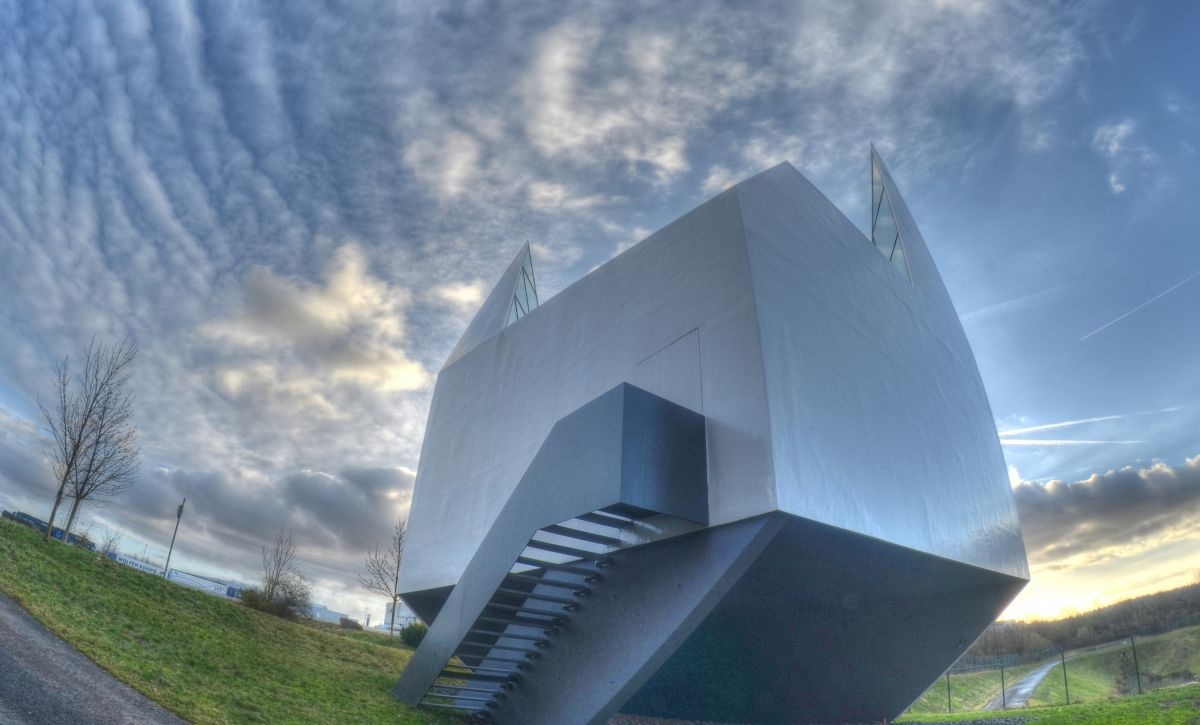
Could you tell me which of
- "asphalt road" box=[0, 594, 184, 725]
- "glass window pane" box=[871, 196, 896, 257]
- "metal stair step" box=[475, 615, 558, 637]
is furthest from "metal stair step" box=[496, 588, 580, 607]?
"glass window pane" box=[871, 196, 896, 257]

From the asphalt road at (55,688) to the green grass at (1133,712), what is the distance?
1663 cm

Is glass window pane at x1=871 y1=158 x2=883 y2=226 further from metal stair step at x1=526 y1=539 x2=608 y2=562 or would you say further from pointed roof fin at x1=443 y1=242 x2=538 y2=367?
metal stair step at x1=526 y1=539 x2=608 y2=562

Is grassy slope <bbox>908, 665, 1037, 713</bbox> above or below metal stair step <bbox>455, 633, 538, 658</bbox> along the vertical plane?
below

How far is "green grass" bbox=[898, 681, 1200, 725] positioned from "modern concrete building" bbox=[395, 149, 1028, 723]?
2.35 m

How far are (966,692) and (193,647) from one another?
31.0 m

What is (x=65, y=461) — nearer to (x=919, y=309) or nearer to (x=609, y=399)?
(x=609, y=399)

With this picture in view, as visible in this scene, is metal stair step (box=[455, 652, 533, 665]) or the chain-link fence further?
the chain-link fence

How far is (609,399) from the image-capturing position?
10.3 m

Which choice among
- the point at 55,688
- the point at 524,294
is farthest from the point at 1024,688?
the point at 55,688

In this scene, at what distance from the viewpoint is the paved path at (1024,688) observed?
26625 mm

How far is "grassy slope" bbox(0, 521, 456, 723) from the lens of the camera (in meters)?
10.6

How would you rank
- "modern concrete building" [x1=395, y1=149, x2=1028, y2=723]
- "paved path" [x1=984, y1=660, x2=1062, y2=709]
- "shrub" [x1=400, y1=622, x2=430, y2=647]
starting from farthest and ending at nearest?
"paved path" [x1=984, y1=660, x2=1062, y2=709] → "shrub" [x1=400, y1=622, x2=430, y2=647] → "modern concrete building" [x1=395, y1=149, x2=1028, y2=723]

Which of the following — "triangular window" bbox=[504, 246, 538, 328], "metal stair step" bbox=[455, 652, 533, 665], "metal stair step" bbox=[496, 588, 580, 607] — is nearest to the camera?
"metal stair step" bbox=[496, 588, 580, 607]

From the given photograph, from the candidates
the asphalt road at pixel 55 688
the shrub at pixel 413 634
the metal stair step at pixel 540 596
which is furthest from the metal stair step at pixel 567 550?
the shrub at pixel 413 634
